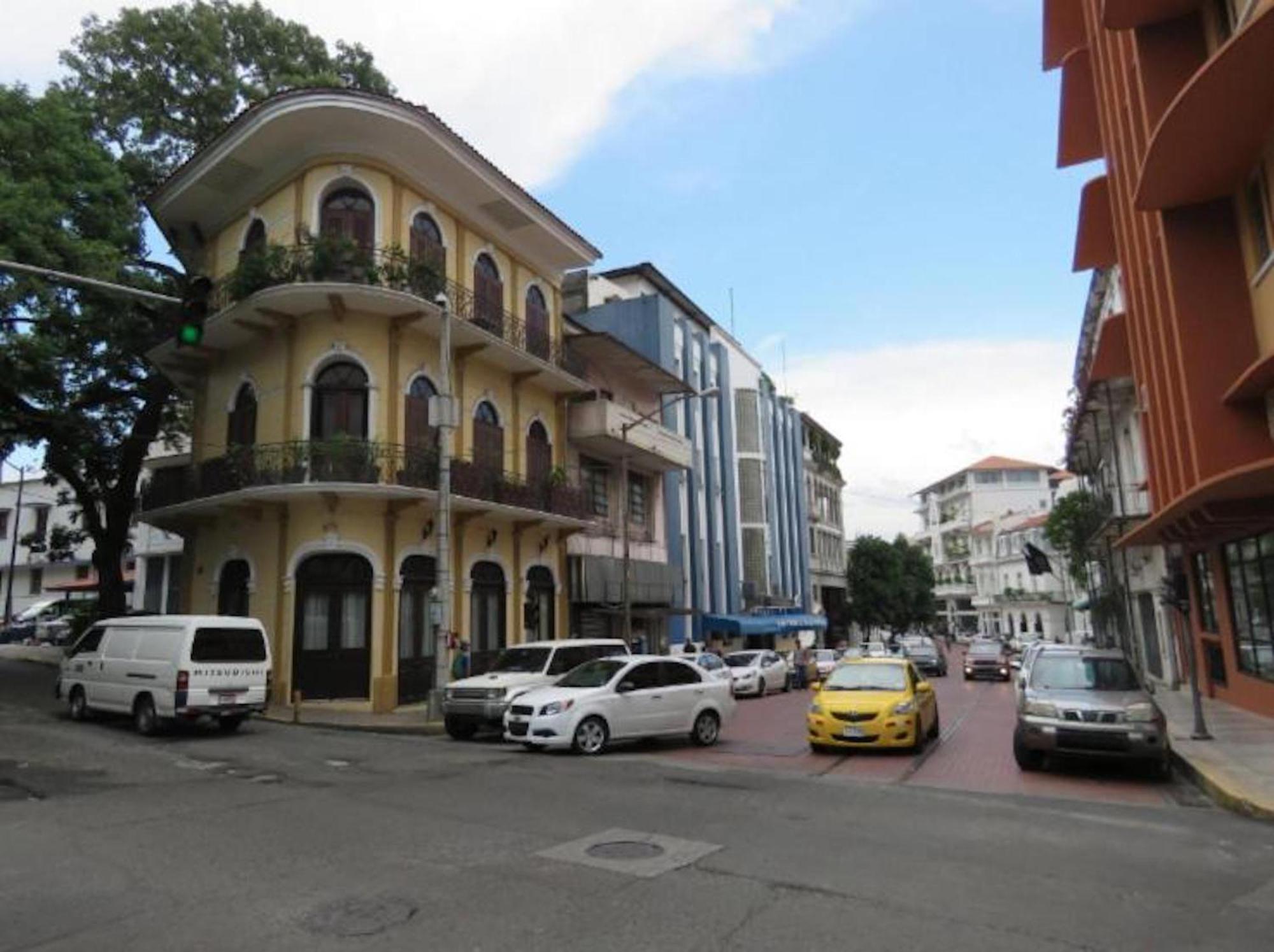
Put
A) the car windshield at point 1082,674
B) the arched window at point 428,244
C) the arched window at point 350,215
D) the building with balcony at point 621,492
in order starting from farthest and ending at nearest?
1. the building with balcony at point 621,492
2. the arched window at point 428,244
3. the arched window at point 350,215
4. the car windshield at point 1082,674

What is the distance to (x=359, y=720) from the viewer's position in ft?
63.3

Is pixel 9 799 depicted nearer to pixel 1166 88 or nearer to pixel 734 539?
pixel 1166 88

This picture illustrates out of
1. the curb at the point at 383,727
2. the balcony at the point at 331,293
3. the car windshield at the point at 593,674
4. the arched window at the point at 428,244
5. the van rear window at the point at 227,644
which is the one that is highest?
the arched window at the point at 428,244

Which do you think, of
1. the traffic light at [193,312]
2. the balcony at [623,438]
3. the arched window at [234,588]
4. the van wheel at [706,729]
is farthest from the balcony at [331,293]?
the van wheel at [706,729]

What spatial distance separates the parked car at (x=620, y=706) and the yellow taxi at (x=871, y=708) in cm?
210

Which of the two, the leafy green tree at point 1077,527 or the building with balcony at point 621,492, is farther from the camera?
the leafy green tree at point 1077,527

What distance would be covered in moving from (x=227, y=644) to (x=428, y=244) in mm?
11828

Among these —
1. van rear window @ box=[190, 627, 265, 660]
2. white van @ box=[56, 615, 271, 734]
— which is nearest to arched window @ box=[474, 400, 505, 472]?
van rear window @ box=[190, 627, 265, 660]

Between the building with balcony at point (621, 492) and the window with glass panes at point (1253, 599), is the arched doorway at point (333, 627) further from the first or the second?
the window with glass panes at point (1253, 599)

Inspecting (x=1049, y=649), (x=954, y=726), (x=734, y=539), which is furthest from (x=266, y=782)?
(x=734, y=539)

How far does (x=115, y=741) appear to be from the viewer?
15109mm

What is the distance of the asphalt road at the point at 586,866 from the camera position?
564 centimetres

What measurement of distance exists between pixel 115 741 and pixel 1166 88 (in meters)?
21.7

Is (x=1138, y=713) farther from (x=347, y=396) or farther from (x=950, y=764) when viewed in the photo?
(x=347, y=396)
